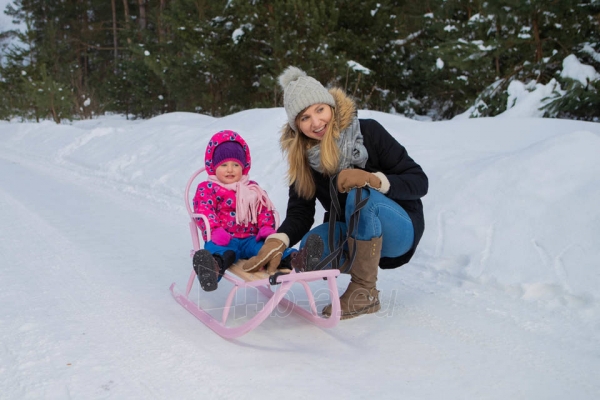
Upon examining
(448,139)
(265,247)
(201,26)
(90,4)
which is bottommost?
(265,247)

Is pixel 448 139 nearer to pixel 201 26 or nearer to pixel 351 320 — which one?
pixel 351 320

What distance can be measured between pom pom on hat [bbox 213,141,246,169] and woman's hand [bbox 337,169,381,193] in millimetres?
740

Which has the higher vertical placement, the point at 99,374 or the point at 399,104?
the point at 399,104

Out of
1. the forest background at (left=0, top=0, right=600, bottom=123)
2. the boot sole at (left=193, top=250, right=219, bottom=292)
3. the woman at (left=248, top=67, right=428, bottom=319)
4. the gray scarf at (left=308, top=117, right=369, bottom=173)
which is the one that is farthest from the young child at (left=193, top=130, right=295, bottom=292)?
the forest background at (left=0, top=0, right=600, bottom=123)

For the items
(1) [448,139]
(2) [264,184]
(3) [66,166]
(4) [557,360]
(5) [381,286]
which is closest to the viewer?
(4) [557,360]

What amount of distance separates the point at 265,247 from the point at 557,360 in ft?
4.27

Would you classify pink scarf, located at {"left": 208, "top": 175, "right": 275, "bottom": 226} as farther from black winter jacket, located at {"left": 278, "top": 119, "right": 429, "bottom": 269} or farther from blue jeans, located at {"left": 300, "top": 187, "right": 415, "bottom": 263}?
blue jeans, located at {"left": 300, "top": 187, "right": 415, "bottom": 263}

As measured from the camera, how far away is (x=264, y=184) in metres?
5.49

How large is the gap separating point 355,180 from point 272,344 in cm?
81

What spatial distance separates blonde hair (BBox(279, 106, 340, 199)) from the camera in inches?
99.2

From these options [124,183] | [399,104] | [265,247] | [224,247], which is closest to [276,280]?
[265,247]

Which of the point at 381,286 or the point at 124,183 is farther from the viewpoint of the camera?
the point at 124,183

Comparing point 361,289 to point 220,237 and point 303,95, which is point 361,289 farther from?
point 303,95

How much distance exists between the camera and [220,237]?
276 centimetres
